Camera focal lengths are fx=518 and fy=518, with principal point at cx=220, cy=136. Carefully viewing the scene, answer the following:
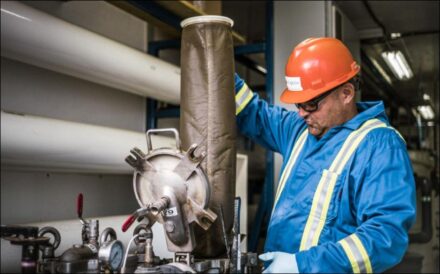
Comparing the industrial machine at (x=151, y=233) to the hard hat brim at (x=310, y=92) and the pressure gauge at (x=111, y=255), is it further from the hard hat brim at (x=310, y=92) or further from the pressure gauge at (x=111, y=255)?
the hard hat brim at (x=310, y=92)

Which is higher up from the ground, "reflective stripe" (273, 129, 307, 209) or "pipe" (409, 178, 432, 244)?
"reflective stripe" (273, 129, 307, 209)

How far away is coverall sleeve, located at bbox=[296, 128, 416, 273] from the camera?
1301 millimetres

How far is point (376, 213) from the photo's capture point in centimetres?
139

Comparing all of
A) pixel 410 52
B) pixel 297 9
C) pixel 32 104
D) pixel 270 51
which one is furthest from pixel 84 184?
pixel 410 52

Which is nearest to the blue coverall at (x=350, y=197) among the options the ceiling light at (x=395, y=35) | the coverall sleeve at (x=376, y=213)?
the coverall sleeve at (x=376, y=213)

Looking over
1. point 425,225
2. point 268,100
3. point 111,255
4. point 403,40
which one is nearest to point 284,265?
point 111,255

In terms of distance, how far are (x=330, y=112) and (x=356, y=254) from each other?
53 cm

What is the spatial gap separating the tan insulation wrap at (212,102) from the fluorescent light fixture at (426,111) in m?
4.01

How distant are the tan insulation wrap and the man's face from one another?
314mm

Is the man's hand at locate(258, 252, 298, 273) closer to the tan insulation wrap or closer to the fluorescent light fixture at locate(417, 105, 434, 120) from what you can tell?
the tan insulation wrap

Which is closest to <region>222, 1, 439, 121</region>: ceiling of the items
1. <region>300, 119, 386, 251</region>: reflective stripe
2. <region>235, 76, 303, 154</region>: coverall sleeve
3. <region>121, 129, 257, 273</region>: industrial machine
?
<region>235, 76, 303, 154</region>: coverall sleeve

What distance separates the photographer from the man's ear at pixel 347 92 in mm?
1697

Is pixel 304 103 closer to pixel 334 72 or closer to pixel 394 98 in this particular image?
pixel 334 72

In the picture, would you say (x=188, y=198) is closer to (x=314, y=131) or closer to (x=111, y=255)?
(x=111, y=255)
